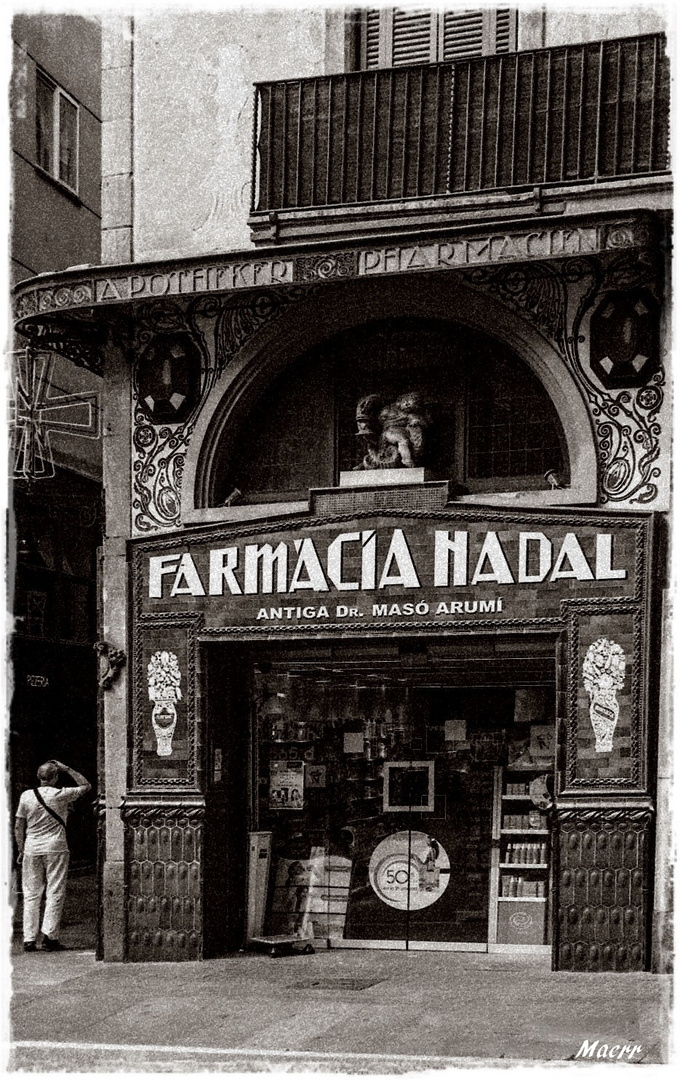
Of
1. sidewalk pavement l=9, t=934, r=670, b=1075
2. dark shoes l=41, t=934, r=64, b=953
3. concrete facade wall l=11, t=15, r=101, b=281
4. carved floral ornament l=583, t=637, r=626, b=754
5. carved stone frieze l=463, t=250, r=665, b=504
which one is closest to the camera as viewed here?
sidewalk pavement l=9, t=934, r=670, b=1075

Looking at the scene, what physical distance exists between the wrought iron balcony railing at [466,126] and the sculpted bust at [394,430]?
1.55 meters

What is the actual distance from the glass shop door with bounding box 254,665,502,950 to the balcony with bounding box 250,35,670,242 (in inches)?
145

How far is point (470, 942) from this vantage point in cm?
1201

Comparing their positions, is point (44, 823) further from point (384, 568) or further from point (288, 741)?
point (384, 568)

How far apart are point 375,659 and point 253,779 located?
152 centimetres

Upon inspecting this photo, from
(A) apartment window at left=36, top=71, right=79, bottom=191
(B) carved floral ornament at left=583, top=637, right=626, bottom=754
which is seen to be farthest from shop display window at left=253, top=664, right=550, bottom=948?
(A) apartment window at left=36, top=71, right=79, bottom=191

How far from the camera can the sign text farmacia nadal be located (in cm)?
1128

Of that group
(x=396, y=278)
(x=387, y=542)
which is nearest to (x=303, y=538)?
(x=387, y=542)

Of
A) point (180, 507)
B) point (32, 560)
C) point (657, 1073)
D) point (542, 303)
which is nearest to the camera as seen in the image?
point (657, 1073)

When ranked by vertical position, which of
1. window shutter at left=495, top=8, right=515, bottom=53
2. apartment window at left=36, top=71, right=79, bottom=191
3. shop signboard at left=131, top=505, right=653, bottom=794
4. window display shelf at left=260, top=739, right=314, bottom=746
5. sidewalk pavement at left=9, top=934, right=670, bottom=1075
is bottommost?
sidewalk pavement at left=9, top=934, right=670, bottom=1075

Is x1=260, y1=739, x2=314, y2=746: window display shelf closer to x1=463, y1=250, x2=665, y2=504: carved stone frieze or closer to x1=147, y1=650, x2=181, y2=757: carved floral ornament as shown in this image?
x1=147, y1=650, x2=181, y2=757: carved floral ornament

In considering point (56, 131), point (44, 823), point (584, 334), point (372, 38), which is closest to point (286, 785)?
point (44, 823)

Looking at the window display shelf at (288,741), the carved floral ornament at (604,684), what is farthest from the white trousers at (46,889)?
the carved floral ornament at (604,684)

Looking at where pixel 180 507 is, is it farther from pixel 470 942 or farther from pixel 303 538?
pixel 470 942
